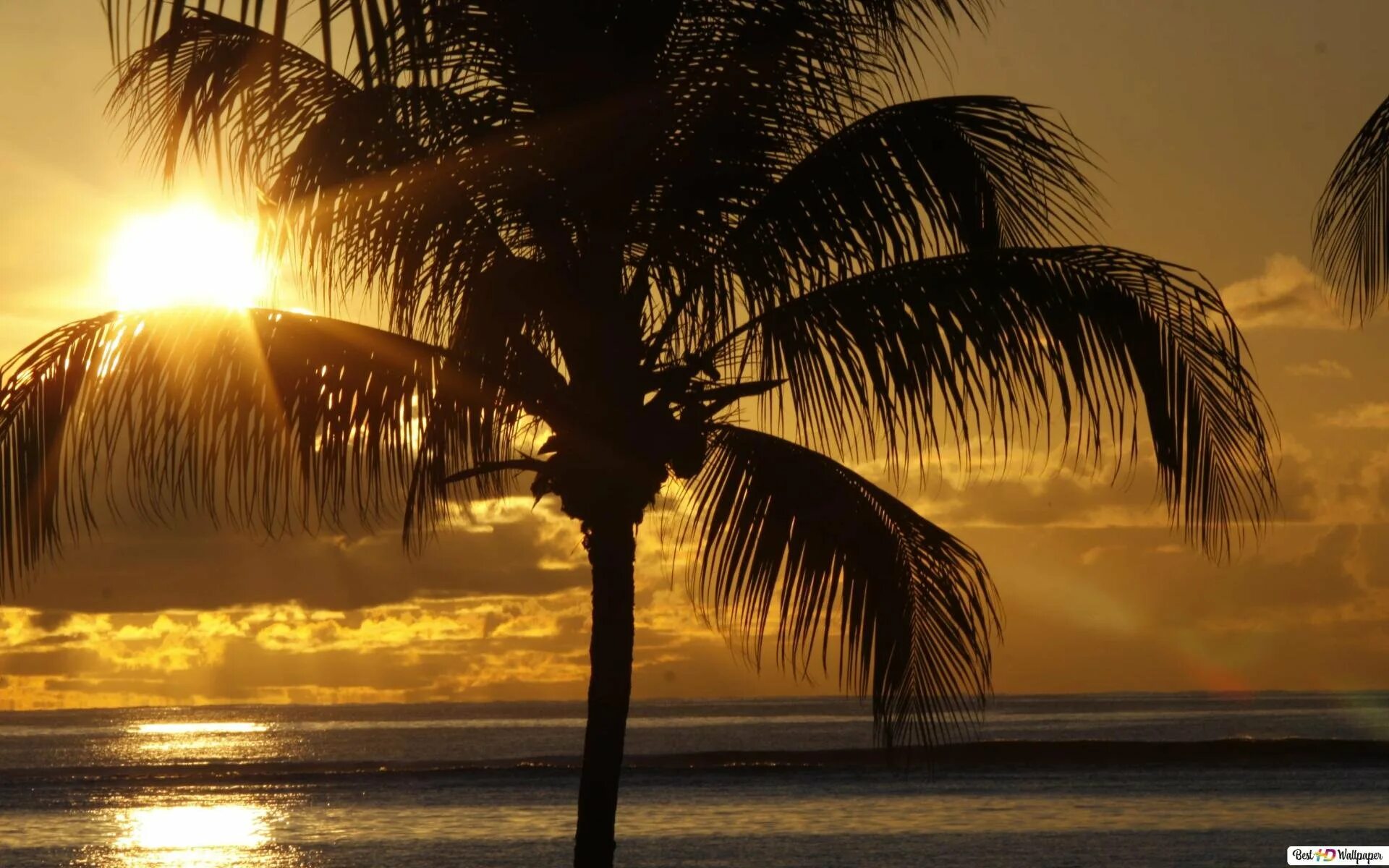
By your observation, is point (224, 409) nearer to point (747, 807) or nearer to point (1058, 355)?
point (1058, 355)

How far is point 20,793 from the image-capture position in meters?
38.4

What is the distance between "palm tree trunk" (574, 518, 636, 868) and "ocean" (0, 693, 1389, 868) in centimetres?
185

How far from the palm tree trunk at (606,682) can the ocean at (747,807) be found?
72.8 inches

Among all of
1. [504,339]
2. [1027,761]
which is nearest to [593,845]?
[504,339]

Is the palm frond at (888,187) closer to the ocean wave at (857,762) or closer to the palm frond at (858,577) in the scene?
the palm frond at (858,577)

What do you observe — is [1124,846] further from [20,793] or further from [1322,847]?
[20,793]

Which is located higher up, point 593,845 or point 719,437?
point 719,437

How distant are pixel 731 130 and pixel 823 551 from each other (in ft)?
7.78

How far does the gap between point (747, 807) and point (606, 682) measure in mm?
23837

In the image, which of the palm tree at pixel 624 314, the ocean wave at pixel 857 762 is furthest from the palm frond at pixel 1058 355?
the ocean wave at pixel 857 762

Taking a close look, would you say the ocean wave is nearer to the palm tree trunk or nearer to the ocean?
the ocean

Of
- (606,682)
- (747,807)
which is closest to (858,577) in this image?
(606,682)

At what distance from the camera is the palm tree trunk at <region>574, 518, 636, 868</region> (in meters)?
7.44

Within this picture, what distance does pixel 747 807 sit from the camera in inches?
1196
